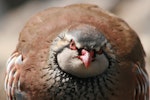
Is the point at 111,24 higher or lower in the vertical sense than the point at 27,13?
lower

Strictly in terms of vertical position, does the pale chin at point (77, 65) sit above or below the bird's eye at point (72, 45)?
below

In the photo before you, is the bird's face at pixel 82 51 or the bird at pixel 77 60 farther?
the bird at pixel 77 60

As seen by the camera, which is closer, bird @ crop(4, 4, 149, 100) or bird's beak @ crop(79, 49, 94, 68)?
bird's beak @ crop(79, 49, 94, 68)

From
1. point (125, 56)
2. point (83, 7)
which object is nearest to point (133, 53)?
point (125, 56)

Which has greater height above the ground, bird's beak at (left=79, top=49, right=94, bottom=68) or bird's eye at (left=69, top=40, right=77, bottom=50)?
bird's eye at (left=69, top=40, right=77, bottom=50)

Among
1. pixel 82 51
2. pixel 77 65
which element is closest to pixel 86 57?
pixel 82 51

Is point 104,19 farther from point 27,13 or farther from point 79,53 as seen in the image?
Result: point 27,13

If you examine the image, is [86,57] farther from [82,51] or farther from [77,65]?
[77,65]
